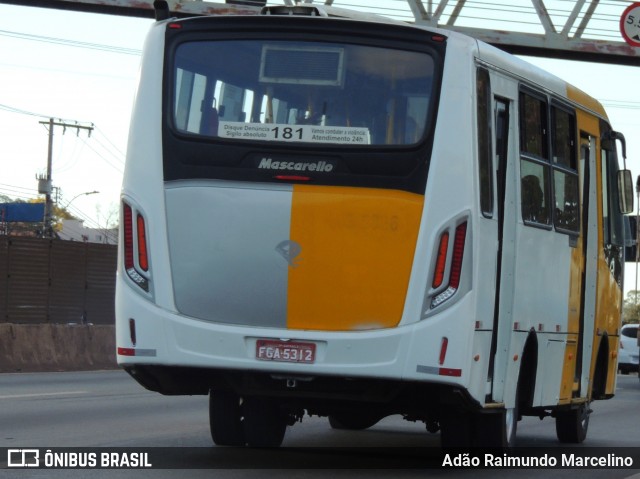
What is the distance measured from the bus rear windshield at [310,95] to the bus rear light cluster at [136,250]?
712mm

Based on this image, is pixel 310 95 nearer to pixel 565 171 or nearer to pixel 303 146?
pixel 303 146

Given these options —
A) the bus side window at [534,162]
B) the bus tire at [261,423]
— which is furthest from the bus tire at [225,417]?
the bus side window at [534,162]

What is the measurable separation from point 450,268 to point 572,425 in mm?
4911

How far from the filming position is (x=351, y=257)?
10047 mm

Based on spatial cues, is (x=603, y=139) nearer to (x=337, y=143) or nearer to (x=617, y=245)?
(x=617, y=245)

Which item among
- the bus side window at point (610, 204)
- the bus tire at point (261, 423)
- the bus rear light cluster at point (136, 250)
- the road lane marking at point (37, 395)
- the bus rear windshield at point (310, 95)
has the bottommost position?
the road lane marking at point (37, 395)

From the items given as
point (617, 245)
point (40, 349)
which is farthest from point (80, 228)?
point (617, 245)

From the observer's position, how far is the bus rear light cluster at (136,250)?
1038 cm

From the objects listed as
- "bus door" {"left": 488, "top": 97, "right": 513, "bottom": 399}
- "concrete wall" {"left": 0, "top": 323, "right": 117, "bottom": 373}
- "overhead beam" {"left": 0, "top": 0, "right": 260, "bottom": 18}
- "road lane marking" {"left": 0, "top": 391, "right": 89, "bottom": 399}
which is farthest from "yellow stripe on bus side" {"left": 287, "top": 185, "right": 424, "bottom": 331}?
"concrete wall" {"left": 0, "top": 323, "right": 117, "bottom": 373}

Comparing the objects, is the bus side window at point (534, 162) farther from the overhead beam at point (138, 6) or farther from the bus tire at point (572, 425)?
the overhead beam at point (138, 6)

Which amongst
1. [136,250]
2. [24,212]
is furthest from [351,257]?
[24,212]

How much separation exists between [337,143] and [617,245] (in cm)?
577

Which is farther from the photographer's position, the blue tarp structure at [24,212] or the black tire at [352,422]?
the blue tarp structure at [24,212]

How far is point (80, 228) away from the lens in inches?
5492
